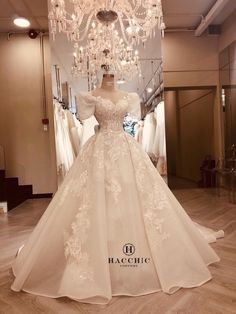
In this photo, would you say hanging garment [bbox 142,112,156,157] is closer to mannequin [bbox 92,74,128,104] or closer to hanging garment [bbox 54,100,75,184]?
hanging garment [bbox 54,100,75,184]

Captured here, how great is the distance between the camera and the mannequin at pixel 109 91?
2228mm

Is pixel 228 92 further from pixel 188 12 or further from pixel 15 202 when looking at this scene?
pixel 15 202

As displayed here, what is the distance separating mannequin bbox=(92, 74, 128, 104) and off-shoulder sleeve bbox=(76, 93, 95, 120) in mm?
87

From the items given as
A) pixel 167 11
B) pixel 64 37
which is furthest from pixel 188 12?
pixel 64 37

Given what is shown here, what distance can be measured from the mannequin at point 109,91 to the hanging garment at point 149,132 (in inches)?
47.4

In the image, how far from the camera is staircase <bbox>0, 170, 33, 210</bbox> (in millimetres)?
4398

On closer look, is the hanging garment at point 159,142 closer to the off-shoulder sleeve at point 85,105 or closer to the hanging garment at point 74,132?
the hanging garment at point 74,132

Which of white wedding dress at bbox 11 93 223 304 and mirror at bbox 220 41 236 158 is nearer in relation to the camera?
white wedding dress at bbox 11 93 223 304

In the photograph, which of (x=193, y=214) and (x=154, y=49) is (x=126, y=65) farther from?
(x=193, y=214)

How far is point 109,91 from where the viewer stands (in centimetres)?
226

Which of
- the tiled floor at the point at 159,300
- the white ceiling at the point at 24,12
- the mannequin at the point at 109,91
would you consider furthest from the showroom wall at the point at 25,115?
the mannequin at the point at 109,91

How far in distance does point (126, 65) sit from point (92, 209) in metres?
2.24

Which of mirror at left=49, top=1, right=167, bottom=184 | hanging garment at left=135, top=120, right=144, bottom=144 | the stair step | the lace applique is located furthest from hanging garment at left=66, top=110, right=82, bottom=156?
the stair step

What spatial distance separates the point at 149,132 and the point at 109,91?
150cm
